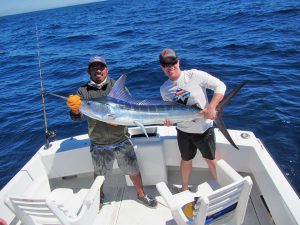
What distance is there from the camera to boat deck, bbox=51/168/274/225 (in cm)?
327

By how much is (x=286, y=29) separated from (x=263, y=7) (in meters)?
7.02

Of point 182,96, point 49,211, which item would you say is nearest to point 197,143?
point 182,96

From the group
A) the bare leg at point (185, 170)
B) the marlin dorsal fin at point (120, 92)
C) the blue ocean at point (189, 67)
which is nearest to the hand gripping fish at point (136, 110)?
the marlin dorsal fin at point (120, 92)

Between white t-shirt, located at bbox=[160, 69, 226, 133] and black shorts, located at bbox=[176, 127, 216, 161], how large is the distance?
0.26ft

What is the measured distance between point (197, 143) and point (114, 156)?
3.09 ft

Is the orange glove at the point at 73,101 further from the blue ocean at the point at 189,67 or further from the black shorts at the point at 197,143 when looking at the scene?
Result: the blue ocean at the point at 189,67

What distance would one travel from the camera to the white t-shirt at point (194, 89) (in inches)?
119

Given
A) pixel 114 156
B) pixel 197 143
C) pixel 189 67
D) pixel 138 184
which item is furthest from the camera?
pixel 189 67

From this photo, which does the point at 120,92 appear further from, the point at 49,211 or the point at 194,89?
the point at 49,211

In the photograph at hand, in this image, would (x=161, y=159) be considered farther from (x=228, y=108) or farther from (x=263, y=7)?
(x=263, y=7)

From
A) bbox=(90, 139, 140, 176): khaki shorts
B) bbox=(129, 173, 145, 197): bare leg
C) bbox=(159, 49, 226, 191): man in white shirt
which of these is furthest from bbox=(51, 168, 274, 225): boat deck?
bbox=(159, 49, 226, 191): man in white shirt

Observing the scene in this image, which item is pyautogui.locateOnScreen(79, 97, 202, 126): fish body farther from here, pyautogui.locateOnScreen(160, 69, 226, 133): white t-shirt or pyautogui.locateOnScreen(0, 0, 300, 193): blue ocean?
pyautogui.locateOnScreen(0, 0, 300, 193): blue ocean

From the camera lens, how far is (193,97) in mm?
3066

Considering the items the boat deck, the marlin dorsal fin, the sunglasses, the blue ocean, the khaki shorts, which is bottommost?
the blue ocean
